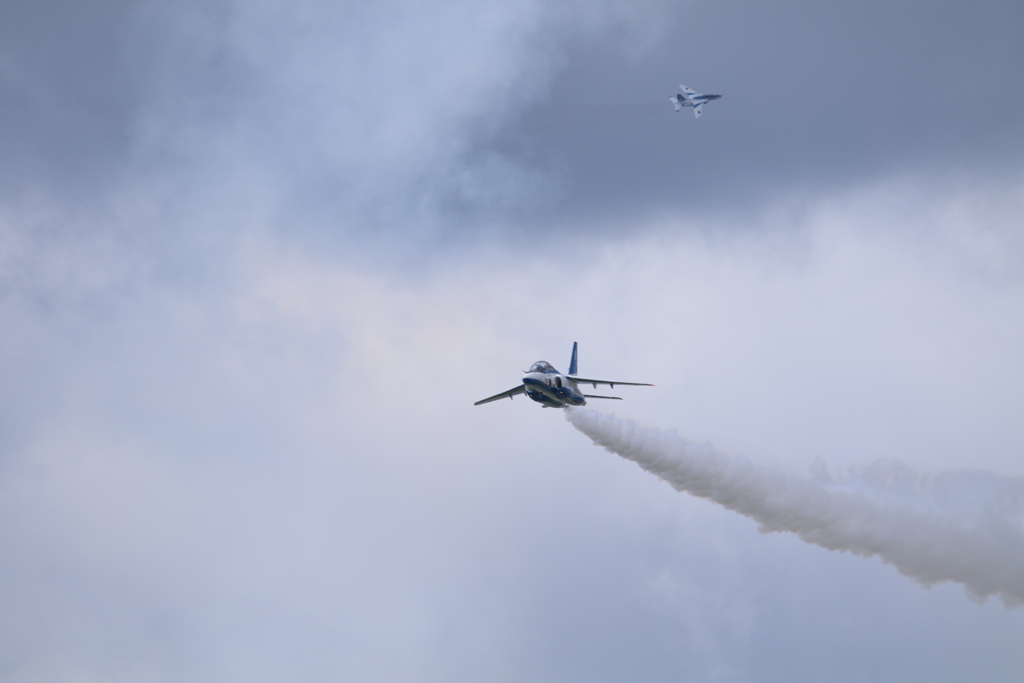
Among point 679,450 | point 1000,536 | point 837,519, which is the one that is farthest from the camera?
point 679,450

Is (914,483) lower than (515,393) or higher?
lower

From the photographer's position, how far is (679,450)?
7938 cm

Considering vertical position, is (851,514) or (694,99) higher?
(694,99)

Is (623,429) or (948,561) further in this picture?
(623,429)

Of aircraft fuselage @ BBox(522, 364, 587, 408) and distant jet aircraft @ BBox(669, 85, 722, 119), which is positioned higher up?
distant jet aircraft @ BBox(669, 85, 722, 119)

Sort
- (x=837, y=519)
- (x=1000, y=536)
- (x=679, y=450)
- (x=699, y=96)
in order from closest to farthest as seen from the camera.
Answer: (x=1000, y=536), (x=837, y=519), (x=679, y=450), (x=699, y=96)

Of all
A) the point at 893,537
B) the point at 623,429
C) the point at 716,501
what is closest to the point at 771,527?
the point at 716,501

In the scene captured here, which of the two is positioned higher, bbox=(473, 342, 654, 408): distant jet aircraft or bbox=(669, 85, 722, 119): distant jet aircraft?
bbox=(669, 85, 722, 119): distant jet aircraft

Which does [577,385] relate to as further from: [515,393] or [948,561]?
[948,561]

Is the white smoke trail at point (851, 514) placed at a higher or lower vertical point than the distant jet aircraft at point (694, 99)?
lower

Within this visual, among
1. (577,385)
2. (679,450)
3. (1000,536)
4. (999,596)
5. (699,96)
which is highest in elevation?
(699,96)

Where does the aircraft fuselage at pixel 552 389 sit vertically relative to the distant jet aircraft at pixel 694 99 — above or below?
below

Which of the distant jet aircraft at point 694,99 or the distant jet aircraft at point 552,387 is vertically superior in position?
the distant jet aircraft at point 694,99

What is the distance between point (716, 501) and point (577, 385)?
17059mm
